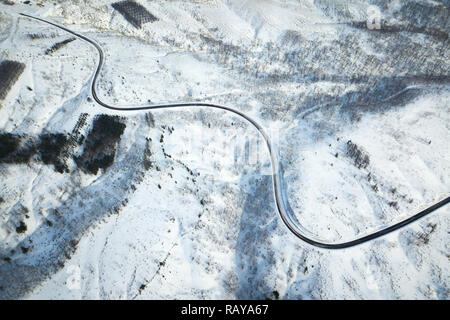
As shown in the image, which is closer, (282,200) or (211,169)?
(282,200)

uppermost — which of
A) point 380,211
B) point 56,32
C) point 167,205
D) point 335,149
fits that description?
point 56,32

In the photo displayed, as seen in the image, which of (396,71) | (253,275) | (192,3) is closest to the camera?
(253,275)

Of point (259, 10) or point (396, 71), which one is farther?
point (259, 10)

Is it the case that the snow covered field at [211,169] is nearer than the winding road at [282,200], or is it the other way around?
the snow covered field at [211,169]

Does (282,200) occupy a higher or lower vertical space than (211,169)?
higher

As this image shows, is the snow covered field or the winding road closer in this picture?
the snow covered field

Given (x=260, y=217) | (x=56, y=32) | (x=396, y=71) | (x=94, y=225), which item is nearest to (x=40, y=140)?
(x=94, y=225)
